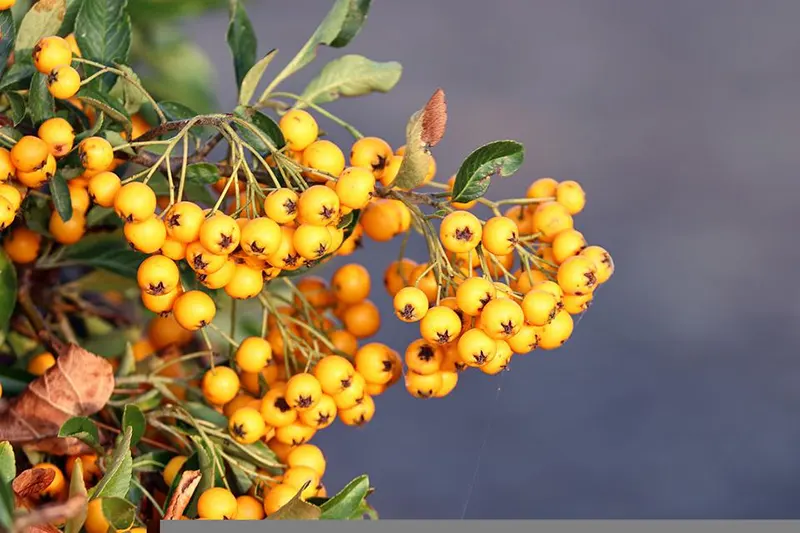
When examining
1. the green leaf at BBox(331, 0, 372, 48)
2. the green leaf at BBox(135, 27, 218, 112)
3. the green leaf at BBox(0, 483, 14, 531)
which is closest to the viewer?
the green leaf at BBox(0, 483, 14, 531)

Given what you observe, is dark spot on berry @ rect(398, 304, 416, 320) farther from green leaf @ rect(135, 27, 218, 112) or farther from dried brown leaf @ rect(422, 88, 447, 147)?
green leaf @ rect(135, 27, 218, 112)

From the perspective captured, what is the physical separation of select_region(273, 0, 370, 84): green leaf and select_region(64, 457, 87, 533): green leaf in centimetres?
55

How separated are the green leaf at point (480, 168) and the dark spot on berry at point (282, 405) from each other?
300mm

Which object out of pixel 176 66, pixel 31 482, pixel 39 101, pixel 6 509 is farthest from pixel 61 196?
pixel 176 66

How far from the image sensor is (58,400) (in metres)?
1.09

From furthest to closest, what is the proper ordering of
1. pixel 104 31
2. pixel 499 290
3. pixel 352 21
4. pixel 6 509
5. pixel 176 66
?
pixel 176 66
pixel 352 21
pixel 104 31
pixel 499 290
pixel 6 509

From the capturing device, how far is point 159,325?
145 centimetres

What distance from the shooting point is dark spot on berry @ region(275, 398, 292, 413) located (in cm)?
112

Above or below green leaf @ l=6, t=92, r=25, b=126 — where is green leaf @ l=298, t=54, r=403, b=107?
above

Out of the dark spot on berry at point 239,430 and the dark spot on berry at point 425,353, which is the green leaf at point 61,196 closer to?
the dark spot on berry at point 239,430

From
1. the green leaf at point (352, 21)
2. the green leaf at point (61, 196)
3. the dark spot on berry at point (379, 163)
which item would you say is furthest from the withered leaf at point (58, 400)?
the green leaf at point (352, 21)

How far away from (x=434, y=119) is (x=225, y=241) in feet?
0.83

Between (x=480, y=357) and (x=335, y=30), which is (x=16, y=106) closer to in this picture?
(x=335, y=30)

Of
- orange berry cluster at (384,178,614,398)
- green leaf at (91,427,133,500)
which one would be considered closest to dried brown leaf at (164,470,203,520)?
green leaf at (91,427,133,500)
